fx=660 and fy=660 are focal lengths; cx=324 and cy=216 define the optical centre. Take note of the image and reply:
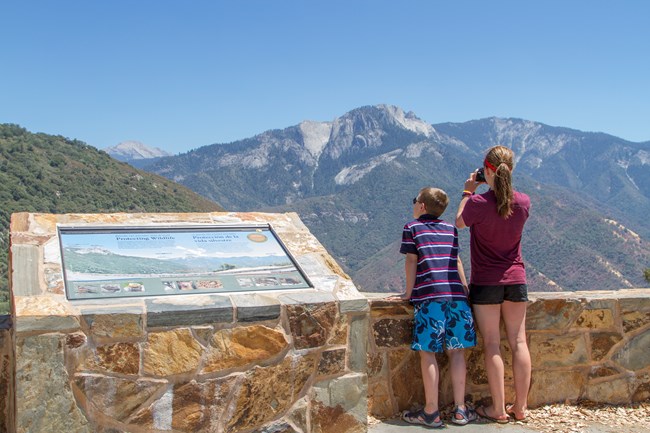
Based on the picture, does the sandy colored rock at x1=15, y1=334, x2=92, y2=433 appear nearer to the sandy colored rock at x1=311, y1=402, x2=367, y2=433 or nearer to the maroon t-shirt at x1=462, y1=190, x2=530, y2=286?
the sandy colored rock at x1=311, y1=402, x2=367, y2=433

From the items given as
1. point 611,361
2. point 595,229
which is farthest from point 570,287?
point 611,361

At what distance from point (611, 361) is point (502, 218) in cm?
129

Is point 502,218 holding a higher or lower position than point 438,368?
higher

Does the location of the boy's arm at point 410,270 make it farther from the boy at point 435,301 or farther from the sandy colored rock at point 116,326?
the sandy colored rock at point 116,326

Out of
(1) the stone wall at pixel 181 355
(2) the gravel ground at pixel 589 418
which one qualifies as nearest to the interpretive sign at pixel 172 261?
(1) the stone wall at pixel 181 355

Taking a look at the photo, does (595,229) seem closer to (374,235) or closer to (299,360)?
(374,235)

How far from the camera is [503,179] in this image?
11.3 ft

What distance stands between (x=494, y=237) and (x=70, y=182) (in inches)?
2129

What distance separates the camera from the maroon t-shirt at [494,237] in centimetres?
351

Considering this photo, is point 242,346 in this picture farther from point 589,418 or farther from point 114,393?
point 589,418

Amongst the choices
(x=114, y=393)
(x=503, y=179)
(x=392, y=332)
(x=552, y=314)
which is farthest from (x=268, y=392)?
(x=552, y=314)

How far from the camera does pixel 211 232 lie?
A: 351cm

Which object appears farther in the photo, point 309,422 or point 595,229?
point 595,229

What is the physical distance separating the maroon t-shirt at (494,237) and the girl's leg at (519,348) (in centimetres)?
19
